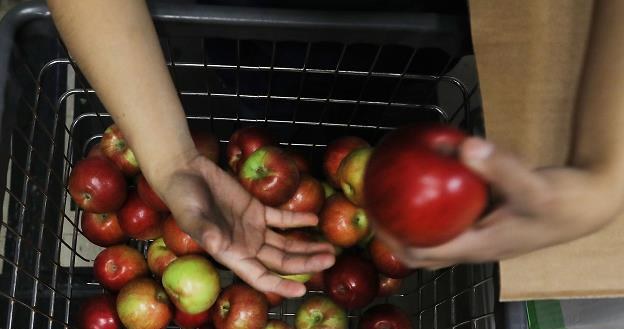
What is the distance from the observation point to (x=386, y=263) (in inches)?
37.9

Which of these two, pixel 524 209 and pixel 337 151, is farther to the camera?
pixel 337 151

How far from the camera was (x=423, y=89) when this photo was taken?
0.97 metres

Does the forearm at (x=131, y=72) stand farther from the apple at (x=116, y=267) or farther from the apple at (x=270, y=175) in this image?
the apple at (x=116, y=267)

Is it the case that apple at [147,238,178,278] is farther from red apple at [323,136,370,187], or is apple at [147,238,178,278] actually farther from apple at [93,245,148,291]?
red apple at [323,136,370,187]

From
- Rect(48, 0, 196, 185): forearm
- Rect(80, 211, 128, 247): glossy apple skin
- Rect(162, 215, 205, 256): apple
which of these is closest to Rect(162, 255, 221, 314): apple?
Rect(162, 215, 205, 256): apple

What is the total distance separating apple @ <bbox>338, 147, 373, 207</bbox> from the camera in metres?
0.92

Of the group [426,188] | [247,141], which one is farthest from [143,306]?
[426,188]

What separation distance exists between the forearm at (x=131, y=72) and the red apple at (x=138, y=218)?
0.70ft

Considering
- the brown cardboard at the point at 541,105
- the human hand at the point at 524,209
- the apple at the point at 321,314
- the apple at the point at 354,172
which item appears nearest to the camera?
the human hand at the point at 524,209

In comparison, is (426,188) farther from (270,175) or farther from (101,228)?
(101,228)

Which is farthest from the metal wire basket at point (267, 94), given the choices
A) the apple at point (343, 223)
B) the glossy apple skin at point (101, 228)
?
the apple at point (343, 223)

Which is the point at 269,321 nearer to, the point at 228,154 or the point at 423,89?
the point at 228,154

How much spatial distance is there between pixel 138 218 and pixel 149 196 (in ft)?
0.18

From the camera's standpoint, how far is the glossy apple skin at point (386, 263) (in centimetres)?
96
